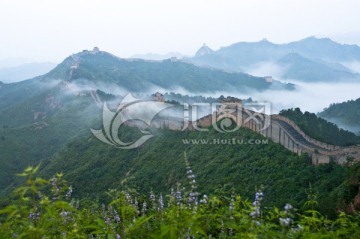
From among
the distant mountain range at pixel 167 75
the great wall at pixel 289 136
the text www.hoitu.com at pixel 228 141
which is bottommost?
the text www.hoitu.com at pixel 228 141

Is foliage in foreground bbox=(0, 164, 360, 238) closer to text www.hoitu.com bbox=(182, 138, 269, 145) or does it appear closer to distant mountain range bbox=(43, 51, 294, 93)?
text www.hoitu.com bbox=(182, 138, 269, 145)

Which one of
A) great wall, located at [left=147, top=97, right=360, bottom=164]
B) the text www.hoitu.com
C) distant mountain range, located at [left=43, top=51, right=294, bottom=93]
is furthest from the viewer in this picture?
distant mountain range, located at [left=43, top=51, right=294, bottom=93]

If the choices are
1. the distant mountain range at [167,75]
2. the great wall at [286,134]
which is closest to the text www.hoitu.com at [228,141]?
the great wall at [286,134]

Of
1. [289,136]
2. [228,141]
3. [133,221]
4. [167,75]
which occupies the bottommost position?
[228,141]

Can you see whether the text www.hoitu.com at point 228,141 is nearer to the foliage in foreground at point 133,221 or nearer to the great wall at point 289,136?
the great wall at point 289,136

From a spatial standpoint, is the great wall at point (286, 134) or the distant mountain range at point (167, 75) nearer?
the great wall at point (286, 134)

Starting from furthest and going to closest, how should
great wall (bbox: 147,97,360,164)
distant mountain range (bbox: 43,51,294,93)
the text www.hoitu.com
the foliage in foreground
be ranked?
distant mountain range (bbox: 43,51,294,93), the text www.hoitu.com, great wall (bbox: 147,97,360,164), the foliage in foreground

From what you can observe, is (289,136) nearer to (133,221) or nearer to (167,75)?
(133,221)

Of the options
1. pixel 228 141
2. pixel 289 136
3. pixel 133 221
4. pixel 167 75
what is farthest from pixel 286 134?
pixel 167 75

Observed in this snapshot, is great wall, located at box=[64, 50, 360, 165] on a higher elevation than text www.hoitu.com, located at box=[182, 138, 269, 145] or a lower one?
higher

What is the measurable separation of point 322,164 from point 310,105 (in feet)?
513

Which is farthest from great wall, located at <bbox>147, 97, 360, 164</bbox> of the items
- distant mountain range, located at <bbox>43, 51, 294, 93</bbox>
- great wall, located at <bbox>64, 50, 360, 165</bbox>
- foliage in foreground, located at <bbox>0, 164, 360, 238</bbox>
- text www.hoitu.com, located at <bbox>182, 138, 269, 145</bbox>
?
distant mountain range, located at <bbox>43, 51, 294, 93</bbox>

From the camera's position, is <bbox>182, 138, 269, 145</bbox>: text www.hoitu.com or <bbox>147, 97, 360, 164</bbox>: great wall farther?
<bbox>182, 138, 269, 145</bbox>: text www.hoitu.com

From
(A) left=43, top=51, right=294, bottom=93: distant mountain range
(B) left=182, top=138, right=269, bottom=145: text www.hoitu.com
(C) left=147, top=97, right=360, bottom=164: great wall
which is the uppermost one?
(A) left=43, top=51, right=294, bottom=93: distant mountain range
